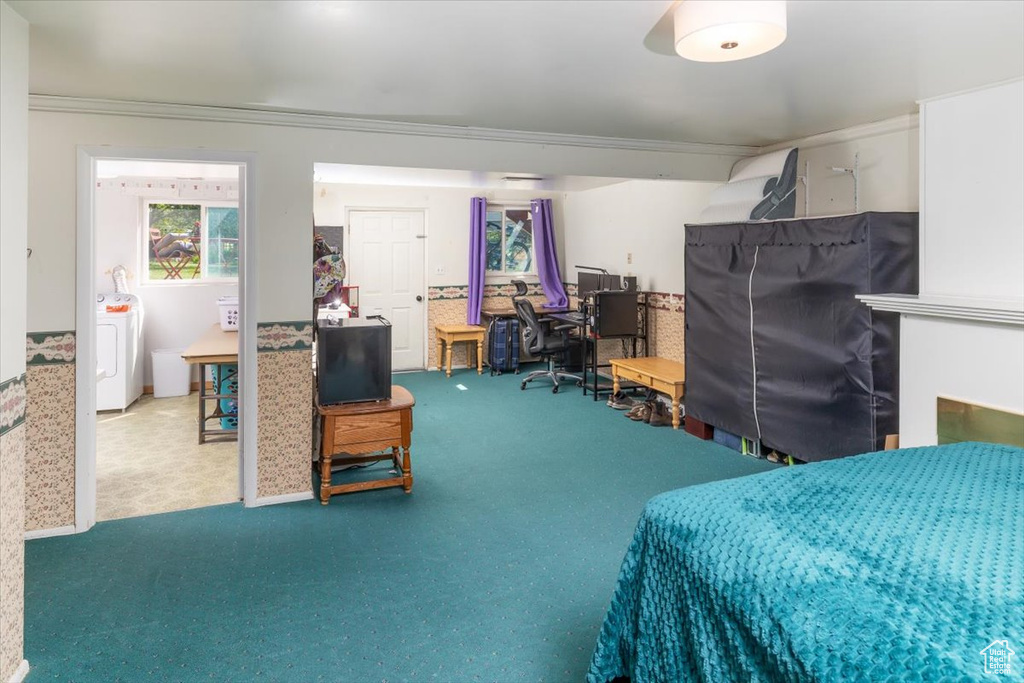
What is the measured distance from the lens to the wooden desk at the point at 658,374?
5.30 meters

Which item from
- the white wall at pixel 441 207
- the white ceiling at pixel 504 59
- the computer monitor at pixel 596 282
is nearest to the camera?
the white ceiling at pixel 504 59

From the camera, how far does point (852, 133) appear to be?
162 inches

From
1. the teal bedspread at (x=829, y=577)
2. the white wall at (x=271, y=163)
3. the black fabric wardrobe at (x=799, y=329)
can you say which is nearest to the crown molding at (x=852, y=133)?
the black fabric wardrobe at (x=799, y=329)

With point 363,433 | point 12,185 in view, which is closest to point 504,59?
point 12,185

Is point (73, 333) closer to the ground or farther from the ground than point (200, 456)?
farther from the ground

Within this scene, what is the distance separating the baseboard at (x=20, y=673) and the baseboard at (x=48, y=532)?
130cm

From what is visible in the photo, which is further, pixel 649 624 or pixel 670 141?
pixel 670 141

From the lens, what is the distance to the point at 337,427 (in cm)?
369

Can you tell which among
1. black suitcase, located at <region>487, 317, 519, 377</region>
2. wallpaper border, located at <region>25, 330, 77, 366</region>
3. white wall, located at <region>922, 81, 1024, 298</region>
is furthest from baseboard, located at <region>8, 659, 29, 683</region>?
black suitcase, located at <region>487, 317, 519, 377</region>

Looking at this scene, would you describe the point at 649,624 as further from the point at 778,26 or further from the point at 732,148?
the point at 732,148

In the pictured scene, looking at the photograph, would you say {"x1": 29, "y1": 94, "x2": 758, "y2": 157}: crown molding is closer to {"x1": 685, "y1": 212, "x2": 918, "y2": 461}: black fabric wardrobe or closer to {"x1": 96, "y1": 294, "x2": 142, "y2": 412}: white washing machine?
{"x1": 685, "y1": 212, "x2": 918, "y2": 461}: black fabric wardrobe

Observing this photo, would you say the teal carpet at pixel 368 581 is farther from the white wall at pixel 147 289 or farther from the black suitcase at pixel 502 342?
the white wall at pixel 147 289

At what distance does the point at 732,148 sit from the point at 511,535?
11.2 feet

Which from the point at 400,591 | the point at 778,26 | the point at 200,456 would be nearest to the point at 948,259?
the point at 778,26
